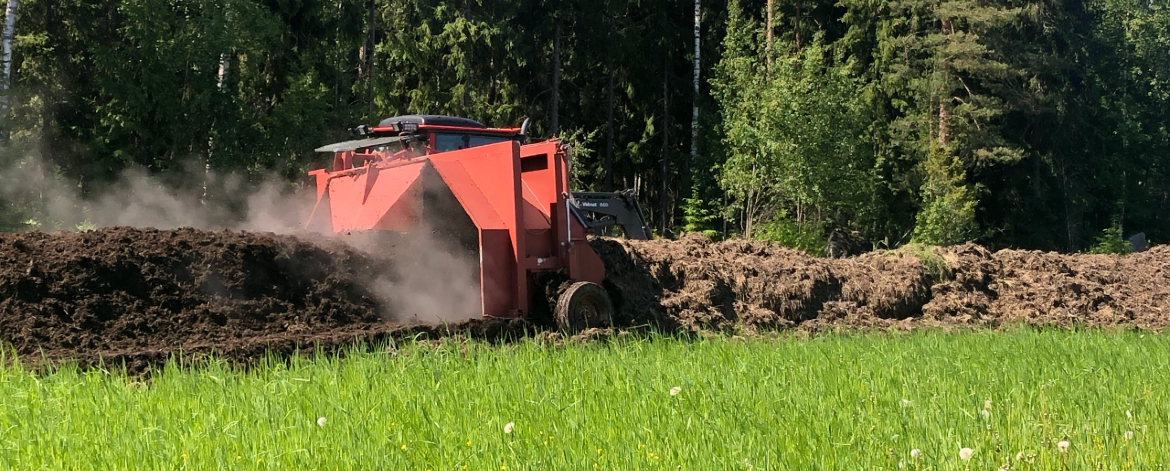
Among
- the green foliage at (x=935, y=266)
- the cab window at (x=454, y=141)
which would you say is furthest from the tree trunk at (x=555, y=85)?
the cab window at (x=454, y=141)

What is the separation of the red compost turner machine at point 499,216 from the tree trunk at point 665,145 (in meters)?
23.1

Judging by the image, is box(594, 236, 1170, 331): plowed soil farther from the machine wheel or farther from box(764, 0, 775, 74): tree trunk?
box(764, 0, 775, 74): tree trunk

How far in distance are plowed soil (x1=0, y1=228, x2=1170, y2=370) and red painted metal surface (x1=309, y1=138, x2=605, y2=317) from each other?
519 mm

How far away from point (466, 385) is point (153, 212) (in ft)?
40.0

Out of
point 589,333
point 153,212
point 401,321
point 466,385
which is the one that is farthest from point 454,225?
point 153,212

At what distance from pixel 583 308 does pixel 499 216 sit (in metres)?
1.23

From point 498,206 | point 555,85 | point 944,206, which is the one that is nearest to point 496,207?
point 498,206

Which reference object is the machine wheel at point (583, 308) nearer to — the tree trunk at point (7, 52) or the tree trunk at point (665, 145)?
the tree trunk at point (7, 52)

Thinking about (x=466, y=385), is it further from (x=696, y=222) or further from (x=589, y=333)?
(x=696, y=222)

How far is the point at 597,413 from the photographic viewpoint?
580 centimetres

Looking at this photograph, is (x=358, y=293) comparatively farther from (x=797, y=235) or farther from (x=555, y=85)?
(x=555, y=85)

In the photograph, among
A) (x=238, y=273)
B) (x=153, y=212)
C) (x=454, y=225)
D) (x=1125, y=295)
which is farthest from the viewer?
(x=153, y=212)

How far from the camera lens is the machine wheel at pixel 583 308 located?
32.8ft

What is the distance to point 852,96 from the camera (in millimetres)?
26578
